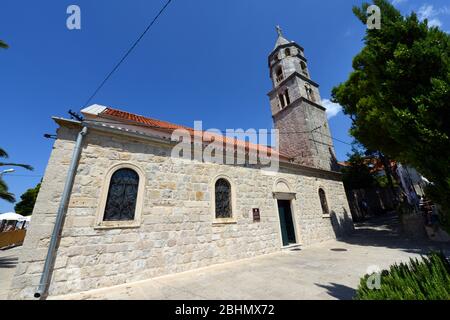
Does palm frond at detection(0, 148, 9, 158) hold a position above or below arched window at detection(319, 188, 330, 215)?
above

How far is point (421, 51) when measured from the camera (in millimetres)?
3275

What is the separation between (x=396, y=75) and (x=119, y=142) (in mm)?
6890

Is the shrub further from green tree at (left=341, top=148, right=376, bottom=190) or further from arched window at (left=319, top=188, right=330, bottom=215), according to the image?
green tree at (left=341, top=148, right=376, bottom=190)

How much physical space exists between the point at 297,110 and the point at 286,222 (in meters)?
9.67

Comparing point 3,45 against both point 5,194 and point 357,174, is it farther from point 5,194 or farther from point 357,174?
point 357,174

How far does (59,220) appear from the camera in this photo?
445cm

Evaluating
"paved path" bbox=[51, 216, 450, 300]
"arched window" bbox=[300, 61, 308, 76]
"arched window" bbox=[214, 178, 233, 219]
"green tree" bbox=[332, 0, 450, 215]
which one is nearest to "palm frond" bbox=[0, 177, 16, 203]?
"paved path" bbox=[51, 216, 450, 300]

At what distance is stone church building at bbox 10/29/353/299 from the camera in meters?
4.45

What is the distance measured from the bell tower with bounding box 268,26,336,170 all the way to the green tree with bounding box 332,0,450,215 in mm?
10249

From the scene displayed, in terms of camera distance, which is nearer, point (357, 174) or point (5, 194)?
point (5, 194)

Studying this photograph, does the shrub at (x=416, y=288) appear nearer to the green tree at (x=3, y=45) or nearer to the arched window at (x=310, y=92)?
the green tree at (x=3, y=45)

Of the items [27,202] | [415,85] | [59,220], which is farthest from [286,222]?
[27,202]
